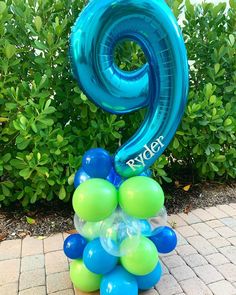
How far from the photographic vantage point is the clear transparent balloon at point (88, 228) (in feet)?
7.46

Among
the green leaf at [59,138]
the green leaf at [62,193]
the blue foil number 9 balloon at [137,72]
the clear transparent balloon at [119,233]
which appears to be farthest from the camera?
the green leaf at [62,193]

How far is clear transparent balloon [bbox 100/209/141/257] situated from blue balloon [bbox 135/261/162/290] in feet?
1.05

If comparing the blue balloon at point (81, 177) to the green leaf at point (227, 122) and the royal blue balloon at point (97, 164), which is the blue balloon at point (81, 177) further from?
the green leaf at point (227, 122)

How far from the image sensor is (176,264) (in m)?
2.75

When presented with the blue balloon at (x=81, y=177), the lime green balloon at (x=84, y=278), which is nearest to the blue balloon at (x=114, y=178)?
the blue balloon at (x=81, y=177)

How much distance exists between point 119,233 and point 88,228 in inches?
10.1

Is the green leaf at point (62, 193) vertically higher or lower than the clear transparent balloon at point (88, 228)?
lower

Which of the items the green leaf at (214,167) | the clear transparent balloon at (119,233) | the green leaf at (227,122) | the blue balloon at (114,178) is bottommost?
the clear transparent balloon at (119,233)

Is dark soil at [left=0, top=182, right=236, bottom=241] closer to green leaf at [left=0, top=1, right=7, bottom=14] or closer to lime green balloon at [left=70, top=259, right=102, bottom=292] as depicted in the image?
lime green balloon at [left=70, top=259, right=102, bottom=292]

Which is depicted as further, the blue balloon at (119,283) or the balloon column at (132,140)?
the blue balloon at (119,283)

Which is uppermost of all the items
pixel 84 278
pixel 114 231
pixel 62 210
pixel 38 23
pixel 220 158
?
pixel 38 23

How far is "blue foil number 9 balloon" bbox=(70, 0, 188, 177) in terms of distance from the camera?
6.28 feet

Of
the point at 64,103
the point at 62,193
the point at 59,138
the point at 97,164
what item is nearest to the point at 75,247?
the point at 97,164

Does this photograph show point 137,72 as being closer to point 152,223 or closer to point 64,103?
point 152,223
